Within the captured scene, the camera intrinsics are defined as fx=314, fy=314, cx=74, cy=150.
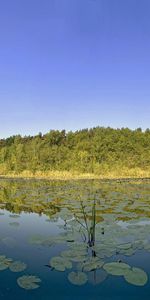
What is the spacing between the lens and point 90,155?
35938 mm

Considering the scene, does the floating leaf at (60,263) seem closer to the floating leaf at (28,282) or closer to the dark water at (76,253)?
the dark water at (76,253)

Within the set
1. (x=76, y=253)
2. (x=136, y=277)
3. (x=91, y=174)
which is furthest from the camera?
(x=91, y=174)

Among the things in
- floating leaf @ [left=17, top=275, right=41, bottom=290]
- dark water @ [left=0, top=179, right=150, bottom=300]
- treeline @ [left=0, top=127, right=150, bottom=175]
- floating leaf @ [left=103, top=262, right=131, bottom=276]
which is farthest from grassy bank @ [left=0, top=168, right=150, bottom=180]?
floating leaf @ [left=17, top=275, right=41, bottom=290]

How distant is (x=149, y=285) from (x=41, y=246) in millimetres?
2608

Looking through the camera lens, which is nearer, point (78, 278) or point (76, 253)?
point (78, 278)

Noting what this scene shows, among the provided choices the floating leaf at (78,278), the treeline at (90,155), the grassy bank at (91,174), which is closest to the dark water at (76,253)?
the floating leaf at (78,278)

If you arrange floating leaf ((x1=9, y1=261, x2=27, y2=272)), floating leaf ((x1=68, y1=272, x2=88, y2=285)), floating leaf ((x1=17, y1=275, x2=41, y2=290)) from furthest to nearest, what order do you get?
1. floating leaf ((x1=9, y1=261, x2=27, y2=272))
2. floating leaf ((x1=68, y1=272, x2=88, y2=285))
3. floating leaf ((x1=17, y1=275, x2=41, y2=290))

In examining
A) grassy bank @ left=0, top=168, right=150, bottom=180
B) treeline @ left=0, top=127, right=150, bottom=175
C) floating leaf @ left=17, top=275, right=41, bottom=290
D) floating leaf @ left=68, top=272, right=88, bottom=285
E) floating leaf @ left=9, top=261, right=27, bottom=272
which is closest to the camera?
→ floating leaf @ left=17, top=275, right=41, bottom=290

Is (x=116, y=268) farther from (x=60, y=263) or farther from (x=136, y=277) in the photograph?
(x=60, y=263)

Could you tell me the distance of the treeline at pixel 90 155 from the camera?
35.0 meters

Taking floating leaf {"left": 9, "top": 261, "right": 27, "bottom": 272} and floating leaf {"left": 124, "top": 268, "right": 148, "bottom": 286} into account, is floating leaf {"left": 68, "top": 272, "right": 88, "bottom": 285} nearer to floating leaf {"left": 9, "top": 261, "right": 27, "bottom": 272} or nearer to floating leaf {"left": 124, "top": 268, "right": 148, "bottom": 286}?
floating leaf {"left": 124, "top": 268, "right": 148, "bottom": 286}

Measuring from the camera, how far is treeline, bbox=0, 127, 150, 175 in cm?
3497

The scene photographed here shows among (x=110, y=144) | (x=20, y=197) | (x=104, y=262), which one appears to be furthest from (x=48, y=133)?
(x=104, y=262)

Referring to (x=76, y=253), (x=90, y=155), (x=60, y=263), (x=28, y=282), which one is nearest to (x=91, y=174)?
(x=90, y=155)
